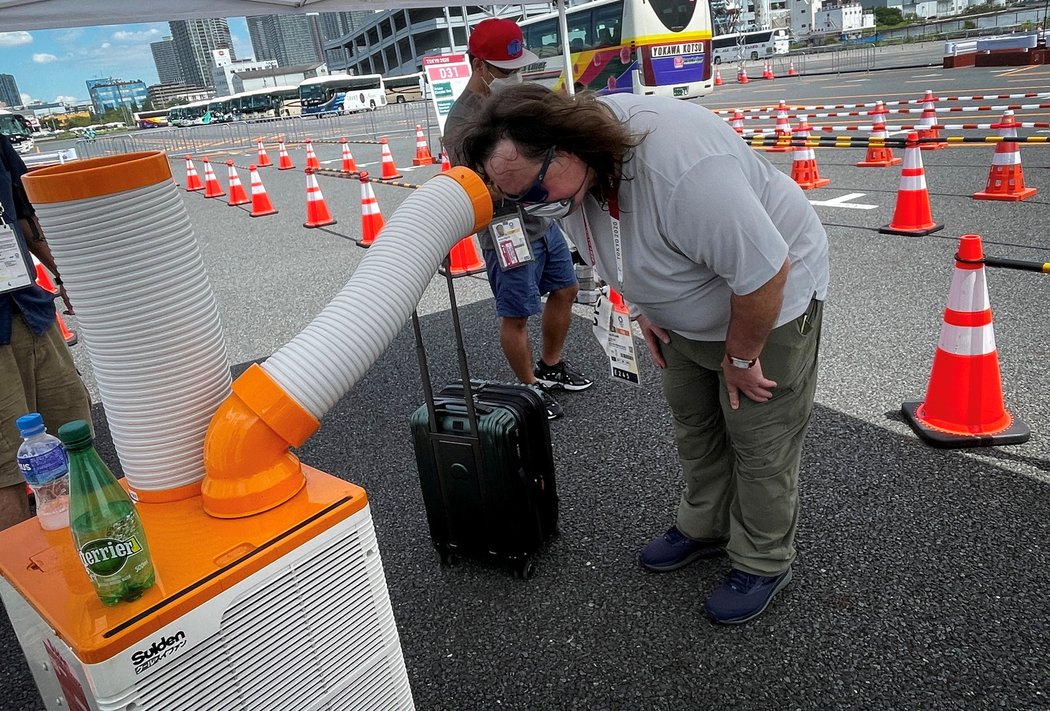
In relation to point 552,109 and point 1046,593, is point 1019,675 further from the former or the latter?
point 552,109

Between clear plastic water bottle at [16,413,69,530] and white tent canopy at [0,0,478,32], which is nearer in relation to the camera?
clear plastic water bottle at [16,413,69,530]

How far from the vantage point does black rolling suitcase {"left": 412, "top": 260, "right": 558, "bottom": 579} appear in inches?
98.0

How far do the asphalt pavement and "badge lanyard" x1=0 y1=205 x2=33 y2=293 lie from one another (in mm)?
1317

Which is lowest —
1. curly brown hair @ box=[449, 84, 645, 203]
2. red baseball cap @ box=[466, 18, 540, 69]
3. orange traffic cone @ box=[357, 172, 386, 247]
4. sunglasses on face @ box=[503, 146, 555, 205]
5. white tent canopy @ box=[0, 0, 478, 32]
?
orange traffic cone @ box=[357, 172, 386, 247]

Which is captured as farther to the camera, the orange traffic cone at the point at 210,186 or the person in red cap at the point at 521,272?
the orange traffic cone at the point at 210,186

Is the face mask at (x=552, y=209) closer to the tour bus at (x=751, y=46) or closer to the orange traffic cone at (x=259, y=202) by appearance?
the orange traffic cone at (x=259, y=202)

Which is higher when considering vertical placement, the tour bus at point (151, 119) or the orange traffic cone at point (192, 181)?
the tour bus at point (151, 119)

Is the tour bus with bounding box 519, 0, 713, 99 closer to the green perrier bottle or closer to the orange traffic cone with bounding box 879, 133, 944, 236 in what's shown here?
the orange traffic cone with bounding box 879, 133, 944, 236

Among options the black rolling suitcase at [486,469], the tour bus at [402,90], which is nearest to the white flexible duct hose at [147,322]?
the black rolling suitcase at [486,469]

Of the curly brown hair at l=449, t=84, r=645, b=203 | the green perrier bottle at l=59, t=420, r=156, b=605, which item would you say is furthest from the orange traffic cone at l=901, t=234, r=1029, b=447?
the green perrier bottle at l=59, t=420, r=156, b=605

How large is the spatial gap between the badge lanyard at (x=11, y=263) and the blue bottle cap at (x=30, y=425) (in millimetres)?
1145

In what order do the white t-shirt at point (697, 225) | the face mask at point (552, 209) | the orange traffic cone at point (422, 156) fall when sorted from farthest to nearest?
the orange traffic cone at point (422, 156) → the face mask at point (552, 209) → the white t-shirt at point (697, 225)

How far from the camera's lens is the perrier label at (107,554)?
120 cm

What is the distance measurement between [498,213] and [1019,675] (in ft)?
6.53
